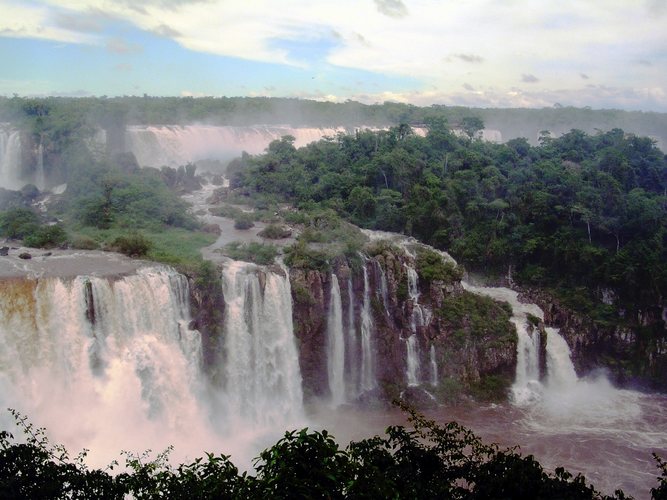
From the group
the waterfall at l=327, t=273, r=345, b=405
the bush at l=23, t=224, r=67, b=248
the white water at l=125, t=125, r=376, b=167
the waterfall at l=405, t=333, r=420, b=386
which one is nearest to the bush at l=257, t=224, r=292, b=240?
the waterfall at l=327, t=273, r=345, b=405

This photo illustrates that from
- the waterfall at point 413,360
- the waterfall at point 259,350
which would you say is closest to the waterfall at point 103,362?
the waterfall at point 259,350

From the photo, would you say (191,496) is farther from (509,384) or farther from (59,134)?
(59,134)

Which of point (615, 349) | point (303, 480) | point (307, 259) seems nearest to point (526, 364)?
point (615, 349)

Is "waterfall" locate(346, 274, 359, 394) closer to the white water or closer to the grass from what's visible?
the grass

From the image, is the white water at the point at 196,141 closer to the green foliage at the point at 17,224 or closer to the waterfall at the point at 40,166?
the waterfall at the point at 40,166

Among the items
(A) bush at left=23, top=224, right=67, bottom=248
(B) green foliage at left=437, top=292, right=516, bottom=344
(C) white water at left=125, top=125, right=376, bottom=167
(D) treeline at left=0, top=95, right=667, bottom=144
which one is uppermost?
(D) treeline at left=0, top=95, right=667, bottom=144

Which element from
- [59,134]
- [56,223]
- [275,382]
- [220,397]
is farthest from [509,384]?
[59,134]

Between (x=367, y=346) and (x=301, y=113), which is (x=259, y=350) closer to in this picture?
(x=367, y=346)
